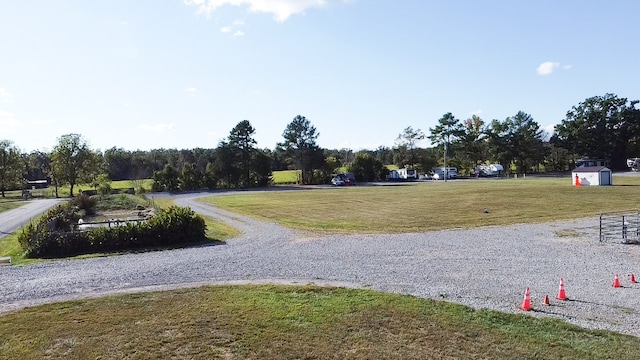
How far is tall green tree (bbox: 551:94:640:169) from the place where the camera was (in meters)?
86.9

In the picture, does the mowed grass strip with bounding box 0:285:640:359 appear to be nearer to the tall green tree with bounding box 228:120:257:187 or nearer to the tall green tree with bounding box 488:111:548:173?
the tall green tree with bounding box 228:120:257:187

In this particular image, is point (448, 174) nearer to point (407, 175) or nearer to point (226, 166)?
point (407, 175)

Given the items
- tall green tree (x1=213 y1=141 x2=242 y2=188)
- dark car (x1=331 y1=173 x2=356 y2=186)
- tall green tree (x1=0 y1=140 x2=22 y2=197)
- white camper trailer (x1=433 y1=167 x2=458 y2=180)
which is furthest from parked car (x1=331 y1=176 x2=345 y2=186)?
tall green tree (x1=0 y1=140 x2=22 y2=197)

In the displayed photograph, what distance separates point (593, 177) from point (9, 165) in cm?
7409

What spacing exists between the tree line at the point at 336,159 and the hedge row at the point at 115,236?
47.8 metres

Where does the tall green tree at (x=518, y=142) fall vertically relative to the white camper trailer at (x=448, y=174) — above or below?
above

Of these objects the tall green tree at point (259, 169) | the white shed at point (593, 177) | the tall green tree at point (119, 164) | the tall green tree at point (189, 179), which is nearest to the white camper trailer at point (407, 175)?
the tall green tree at point (259, 169)

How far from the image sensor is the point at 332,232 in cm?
2323

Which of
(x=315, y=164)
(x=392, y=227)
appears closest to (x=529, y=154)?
(x=315, y=164)

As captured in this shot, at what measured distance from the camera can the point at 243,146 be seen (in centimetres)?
7206

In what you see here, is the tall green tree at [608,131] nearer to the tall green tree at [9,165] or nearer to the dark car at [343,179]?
the dark car at [343,179]

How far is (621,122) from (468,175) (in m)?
28.8

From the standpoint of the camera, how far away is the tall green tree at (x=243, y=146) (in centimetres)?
7131

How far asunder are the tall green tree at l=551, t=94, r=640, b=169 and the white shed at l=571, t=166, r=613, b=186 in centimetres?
4234
